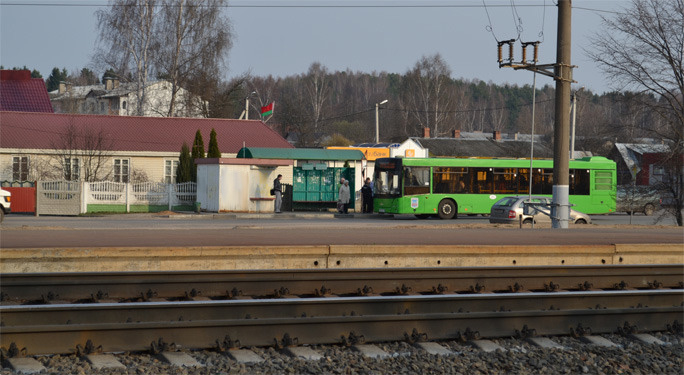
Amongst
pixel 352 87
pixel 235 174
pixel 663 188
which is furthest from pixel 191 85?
pixel 352 87

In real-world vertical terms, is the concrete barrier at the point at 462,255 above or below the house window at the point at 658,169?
below

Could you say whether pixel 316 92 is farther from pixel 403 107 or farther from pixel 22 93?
pixel 22 93

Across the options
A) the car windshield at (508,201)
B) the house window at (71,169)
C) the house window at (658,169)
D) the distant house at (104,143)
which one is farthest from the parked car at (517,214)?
the house window at (71,169)

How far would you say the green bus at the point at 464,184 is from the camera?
34.9 metres

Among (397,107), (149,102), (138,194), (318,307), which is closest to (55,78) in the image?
(397,107)

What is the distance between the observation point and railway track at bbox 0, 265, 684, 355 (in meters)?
7.91

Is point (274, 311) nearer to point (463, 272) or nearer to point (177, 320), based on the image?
point (177, 320)

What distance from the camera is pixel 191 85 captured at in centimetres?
5688

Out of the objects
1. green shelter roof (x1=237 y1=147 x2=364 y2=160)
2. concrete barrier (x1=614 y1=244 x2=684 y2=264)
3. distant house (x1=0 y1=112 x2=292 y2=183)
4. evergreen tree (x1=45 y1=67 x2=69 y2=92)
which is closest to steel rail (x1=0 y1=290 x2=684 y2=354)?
concrete barrier (x1=614 y1=244 x2=684 y2=264)

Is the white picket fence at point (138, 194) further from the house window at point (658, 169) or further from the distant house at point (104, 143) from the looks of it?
the house window at point (658, 169)

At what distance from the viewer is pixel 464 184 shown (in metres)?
35.3

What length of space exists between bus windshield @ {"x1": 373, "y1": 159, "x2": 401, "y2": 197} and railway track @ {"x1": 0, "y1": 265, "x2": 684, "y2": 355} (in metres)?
22.1

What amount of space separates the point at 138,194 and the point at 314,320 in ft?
96.7

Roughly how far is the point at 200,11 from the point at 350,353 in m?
50.7
